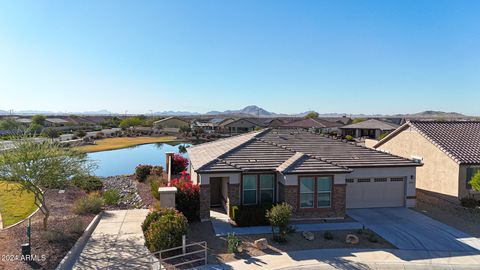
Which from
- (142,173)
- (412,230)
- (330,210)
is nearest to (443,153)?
(412,230)

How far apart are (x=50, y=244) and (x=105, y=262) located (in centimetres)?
287

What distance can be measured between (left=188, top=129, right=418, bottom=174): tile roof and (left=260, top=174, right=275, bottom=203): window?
521 millimetres

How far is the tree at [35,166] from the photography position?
13789mm

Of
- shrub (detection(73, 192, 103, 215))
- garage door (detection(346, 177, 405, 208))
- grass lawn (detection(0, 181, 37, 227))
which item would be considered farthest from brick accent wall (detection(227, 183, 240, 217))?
grass lawn (detection(0, 181, 37, 227))

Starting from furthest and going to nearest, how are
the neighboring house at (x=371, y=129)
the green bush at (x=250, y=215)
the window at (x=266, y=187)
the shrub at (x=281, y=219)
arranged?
the neighboring house at (x=371, y=129), the window at (x=266, y=187), the green bush at (x=250, y=215), the shrub at (x=281, y=219)

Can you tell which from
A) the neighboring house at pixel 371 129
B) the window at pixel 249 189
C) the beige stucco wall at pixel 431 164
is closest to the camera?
the window at pixel 249 189

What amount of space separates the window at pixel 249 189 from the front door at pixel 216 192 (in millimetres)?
2773

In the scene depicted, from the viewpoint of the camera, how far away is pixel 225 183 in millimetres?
18547

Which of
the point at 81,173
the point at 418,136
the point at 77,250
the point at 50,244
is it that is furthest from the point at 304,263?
the point at 418,136

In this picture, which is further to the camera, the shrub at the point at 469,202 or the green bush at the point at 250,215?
the shrub at the point at 469,202

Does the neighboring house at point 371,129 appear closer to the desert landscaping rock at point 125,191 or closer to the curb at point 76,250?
the desert landscaping rock at point 125,191

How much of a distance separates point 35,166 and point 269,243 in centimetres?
1031

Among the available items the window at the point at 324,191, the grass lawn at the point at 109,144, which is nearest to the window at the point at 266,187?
the window at the point at 324,191

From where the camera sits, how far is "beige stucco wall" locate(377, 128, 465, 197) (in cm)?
2119
